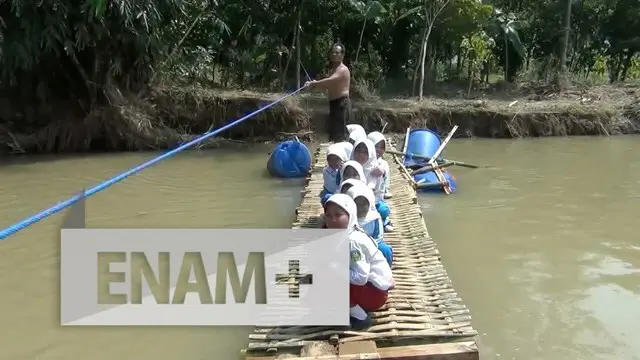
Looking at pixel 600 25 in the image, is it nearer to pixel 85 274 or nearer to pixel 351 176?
pixel 351 176

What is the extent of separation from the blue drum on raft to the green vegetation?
4.37m

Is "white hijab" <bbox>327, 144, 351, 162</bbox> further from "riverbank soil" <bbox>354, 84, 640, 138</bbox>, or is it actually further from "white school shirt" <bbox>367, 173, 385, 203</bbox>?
"riverbank soil" <bbox>354, 84, 640, 138</bbox>

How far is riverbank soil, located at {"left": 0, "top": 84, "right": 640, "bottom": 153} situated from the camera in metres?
10.7

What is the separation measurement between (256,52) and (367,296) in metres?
11.1

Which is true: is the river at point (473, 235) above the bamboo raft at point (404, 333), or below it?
below

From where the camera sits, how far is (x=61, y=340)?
3.74 meters

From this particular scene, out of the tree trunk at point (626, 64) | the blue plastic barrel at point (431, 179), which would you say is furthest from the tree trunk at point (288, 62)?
the tree trunk at point (626, 64)

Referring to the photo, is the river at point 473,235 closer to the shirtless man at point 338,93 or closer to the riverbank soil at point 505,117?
the shirtless man at point 338,93

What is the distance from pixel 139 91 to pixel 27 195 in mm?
4028

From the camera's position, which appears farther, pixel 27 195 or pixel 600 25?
pixel 600 25

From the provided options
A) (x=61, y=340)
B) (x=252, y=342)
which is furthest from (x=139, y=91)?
(x=252, y=342)

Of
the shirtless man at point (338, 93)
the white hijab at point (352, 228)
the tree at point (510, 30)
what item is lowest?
the white hijab at point (352, 228)

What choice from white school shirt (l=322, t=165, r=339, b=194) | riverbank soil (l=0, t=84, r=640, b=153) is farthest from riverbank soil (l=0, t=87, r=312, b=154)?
white school shirt (l=322, t=165, r=339, b=194)

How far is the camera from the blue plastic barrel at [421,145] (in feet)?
26.2
